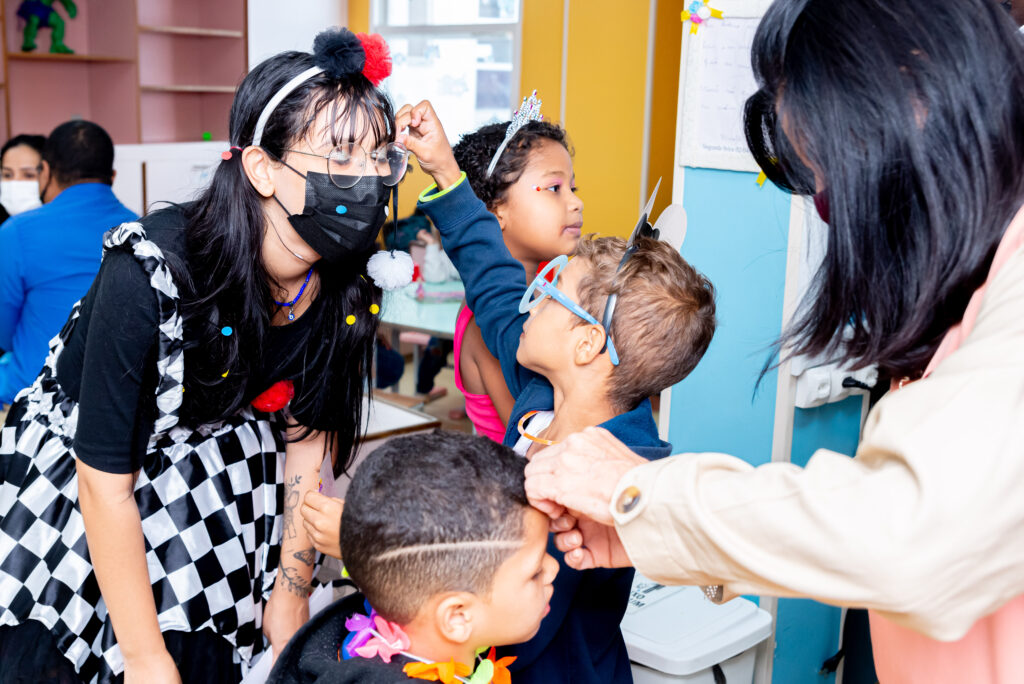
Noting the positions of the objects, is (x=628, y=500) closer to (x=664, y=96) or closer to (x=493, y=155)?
(x=493, y=155)

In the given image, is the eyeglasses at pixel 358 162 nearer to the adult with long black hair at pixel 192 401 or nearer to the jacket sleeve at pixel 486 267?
the adult with long black hair at pixel 192 401

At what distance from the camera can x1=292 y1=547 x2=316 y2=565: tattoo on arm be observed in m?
1.62

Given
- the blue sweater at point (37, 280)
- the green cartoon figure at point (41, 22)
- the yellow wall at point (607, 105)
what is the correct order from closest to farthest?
the blue sweater at point (37, 280) → the yellow wall at point (607, 105) → the green cartoon figure at point (41, 22)

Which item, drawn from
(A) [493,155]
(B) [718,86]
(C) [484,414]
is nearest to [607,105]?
(B) [718,86]

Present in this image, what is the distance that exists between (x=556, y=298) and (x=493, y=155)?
67 centimetres

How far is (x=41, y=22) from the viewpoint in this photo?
645 centimetres

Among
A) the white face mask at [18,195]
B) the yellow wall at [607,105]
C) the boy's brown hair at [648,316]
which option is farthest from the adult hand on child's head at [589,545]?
the yellow wall at [607,105]

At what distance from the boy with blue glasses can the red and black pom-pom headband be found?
22 cm

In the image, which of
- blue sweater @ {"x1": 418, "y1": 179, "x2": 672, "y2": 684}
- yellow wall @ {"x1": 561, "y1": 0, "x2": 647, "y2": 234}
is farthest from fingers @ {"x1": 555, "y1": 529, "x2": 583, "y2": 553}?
yellow wall @ {"x1": 561, "y1": 0, "x2": 647, "y2": 234}

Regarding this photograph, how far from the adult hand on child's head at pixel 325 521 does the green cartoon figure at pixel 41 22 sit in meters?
6.44

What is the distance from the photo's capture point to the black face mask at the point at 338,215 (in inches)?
57.3

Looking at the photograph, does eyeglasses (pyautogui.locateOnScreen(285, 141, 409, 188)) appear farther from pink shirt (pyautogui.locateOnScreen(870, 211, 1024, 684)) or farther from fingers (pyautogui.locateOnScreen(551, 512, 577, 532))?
pink shirt (pyautogui.locateOnScreen(870, 211, 1024, 684))

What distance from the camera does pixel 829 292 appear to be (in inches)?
40.4

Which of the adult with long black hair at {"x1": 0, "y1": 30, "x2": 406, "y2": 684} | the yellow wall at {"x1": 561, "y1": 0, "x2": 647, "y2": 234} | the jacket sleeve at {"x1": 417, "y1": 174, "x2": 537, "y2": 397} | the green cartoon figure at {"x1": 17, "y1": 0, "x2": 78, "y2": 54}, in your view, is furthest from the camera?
the green cartoon figure at {"x1": 17, "y1": 0, "x2": 78, "y2": 54}
